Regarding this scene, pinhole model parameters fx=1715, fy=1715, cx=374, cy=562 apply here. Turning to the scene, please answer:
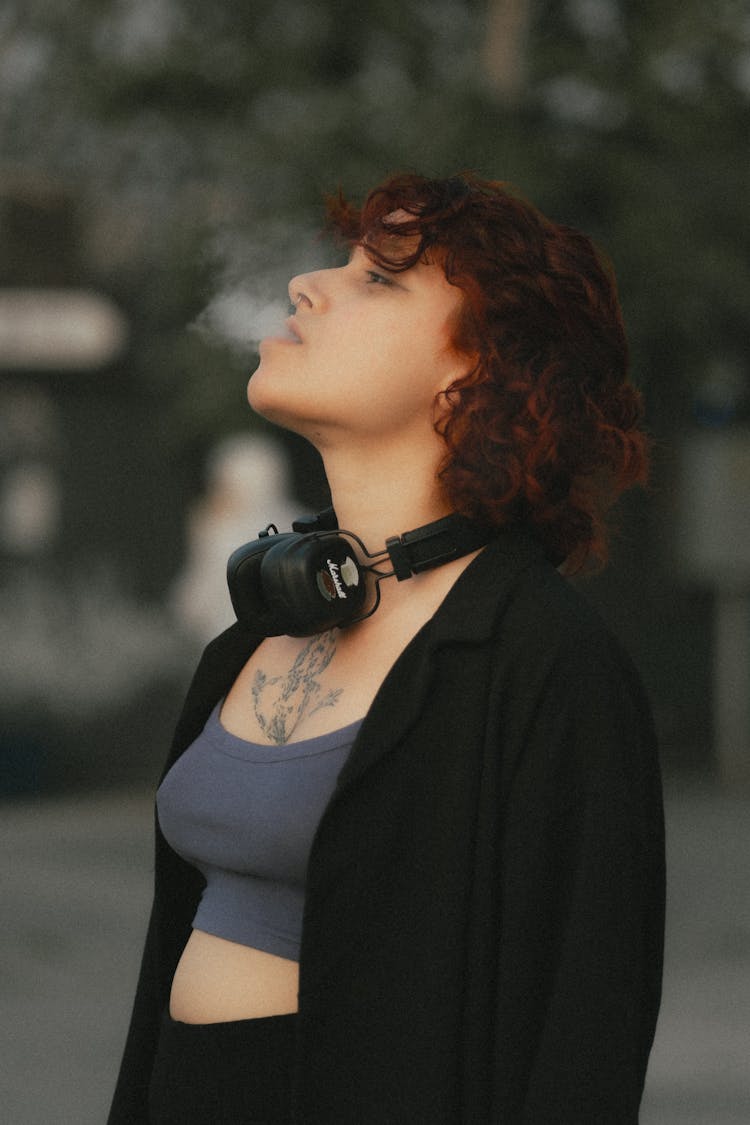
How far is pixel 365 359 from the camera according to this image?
2219mm

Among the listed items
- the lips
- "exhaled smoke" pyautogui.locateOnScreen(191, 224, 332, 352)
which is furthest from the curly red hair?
"exhaled smoke" pyautogui.locateOnScreen(191, 224, 332, 352)

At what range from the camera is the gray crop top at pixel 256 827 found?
2.11 meters

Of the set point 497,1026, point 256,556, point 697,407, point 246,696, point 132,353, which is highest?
point 132,353

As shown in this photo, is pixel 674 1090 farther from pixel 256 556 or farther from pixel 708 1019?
pixel 256 556

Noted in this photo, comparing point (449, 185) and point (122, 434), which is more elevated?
point (122, 434)

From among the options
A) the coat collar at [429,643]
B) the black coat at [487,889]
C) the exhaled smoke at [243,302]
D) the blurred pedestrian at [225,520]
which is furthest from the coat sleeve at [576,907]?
the blurred pedestrian at [225,520]

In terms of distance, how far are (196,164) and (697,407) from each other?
4072 millimetres

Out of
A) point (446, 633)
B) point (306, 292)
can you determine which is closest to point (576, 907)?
point (446, 633)

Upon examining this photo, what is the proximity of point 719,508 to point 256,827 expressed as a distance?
10.0m

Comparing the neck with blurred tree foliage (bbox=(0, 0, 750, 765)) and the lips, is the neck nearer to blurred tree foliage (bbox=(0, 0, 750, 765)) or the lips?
the lips

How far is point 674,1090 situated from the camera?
5062mm

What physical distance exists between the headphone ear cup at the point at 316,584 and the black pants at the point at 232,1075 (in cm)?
51

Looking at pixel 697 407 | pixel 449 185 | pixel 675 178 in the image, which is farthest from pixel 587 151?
pixel 449 185

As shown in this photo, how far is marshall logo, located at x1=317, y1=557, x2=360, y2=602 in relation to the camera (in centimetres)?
224
